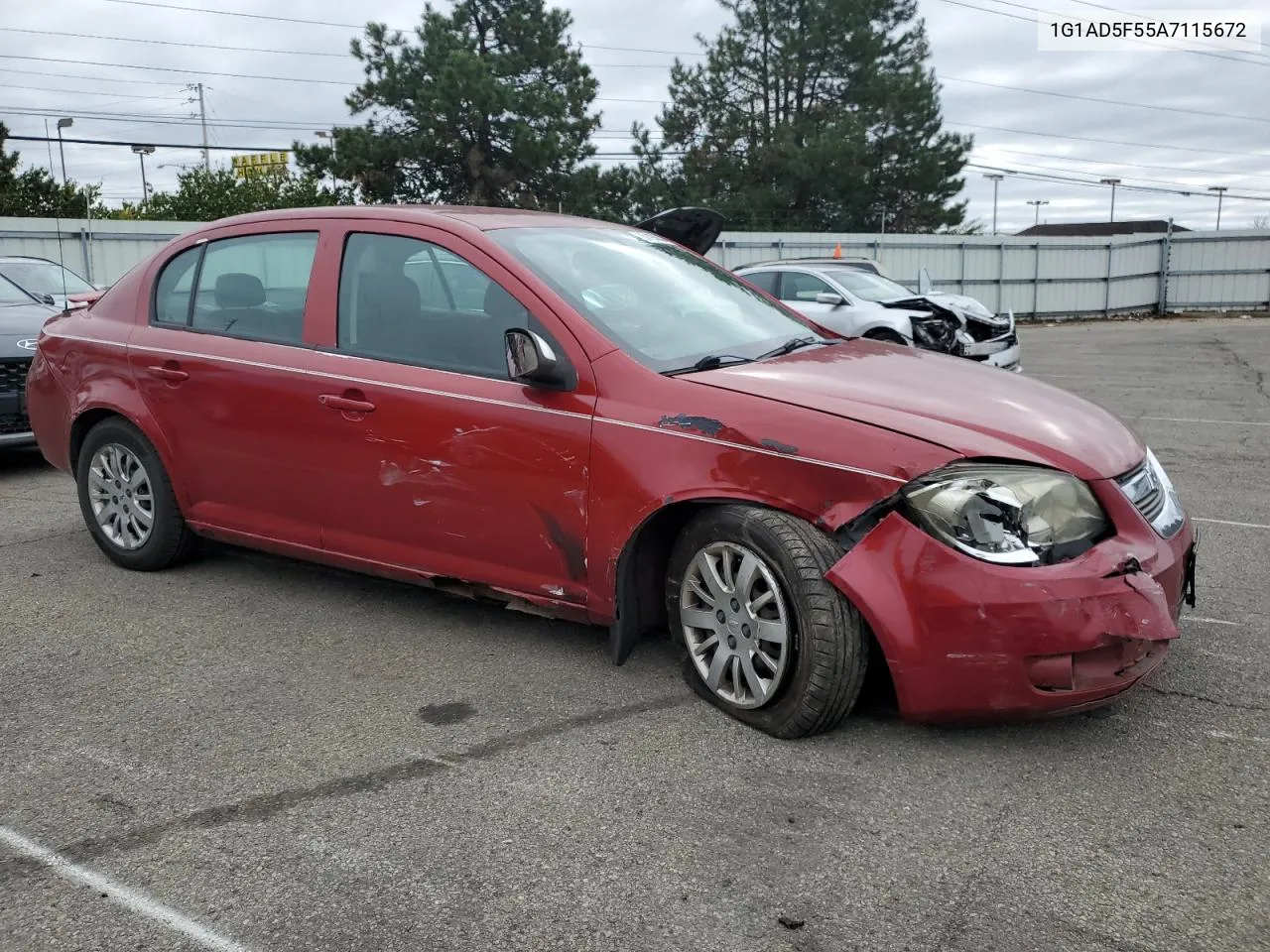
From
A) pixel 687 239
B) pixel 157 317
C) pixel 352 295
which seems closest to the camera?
pixel 352 295

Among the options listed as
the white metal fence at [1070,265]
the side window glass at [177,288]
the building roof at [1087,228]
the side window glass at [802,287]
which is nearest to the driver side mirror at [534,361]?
the side window glass at [177,288]

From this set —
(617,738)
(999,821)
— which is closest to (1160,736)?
(999,821)

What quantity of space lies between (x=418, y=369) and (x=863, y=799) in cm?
212

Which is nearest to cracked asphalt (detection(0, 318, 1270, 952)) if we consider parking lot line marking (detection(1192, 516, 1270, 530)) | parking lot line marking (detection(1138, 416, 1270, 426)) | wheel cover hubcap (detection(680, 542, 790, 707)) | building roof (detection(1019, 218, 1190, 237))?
wheel cover hubcap (detection(680, 542, 790, 707))

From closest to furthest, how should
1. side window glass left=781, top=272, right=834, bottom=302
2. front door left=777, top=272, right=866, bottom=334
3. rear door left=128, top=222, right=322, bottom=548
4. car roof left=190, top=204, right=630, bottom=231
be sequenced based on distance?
car roof left=190, top=204, right=630, bottom=231
rear door left=128, top=222, right=322, bottom=548
front door left=777, top=272, right=866, bottom=334
side window glass left=781, top=272, right=834, bottom=302

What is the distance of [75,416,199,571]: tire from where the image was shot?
4.98 meters

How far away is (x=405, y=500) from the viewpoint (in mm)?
4078

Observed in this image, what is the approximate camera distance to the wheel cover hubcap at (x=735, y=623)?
3.33 meters

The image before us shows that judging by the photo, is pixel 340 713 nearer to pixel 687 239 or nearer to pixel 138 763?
pixel 138 763

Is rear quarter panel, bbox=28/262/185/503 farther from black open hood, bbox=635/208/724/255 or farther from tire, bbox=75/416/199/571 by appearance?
black open hood, bbox=635/208/724/255

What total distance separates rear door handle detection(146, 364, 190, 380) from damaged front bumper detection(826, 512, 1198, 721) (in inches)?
118

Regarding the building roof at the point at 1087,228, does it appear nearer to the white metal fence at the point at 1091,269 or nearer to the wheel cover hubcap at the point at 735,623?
the white metal fence at the point at 1091,269

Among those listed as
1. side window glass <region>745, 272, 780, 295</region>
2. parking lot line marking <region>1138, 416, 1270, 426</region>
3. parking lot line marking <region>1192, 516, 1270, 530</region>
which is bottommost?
parking lot line marking <region>1138, 416, 1270, 426</region>

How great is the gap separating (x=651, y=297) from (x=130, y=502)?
104 inches
